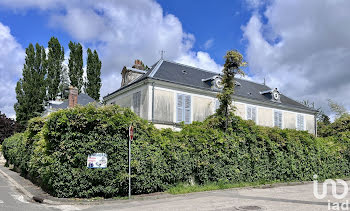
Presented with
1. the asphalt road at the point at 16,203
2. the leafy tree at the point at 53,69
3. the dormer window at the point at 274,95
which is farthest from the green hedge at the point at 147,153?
the leafy tree at the point at 53,69

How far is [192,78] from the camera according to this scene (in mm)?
22234

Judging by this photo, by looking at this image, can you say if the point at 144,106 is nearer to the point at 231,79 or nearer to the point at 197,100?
the point at 197,100

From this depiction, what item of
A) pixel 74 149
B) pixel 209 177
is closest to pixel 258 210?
pixel 209 177

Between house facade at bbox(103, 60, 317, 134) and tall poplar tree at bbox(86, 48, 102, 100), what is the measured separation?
704 inches

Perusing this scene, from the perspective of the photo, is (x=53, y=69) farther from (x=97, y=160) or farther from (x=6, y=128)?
(x=97, y=160)

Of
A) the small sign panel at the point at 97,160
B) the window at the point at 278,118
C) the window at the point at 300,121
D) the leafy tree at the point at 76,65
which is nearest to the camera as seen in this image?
the small sign panel at the point at 97,160

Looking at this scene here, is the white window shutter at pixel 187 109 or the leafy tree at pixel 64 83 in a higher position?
the leafy tree at pixel 64 83

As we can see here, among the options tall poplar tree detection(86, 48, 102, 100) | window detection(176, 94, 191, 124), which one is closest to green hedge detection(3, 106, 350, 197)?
window detection(176, 94, 191, 124)

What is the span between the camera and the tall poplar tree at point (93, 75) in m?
41.9

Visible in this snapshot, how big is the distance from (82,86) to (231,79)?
107 feet

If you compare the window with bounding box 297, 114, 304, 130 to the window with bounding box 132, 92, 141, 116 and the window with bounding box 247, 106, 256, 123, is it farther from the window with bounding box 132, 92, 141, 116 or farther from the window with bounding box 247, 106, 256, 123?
the window with bounding box 132, 92, 141, 116

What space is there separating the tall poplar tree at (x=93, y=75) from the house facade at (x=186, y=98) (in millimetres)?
17892

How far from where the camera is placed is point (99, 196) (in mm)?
10055

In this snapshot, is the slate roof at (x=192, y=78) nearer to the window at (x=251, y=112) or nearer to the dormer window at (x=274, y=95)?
the dormer window at (x=274, y=95)
